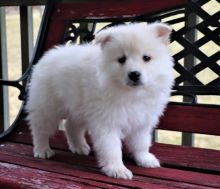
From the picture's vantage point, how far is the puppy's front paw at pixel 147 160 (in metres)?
1.88

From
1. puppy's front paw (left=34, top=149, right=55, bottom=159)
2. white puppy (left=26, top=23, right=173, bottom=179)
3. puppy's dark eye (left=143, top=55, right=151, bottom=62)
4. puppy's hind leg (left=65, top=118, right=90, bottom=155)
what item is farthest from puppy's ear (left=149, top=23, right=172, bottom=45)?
puppy's front paw (left=34, top=149, right=55, bottom=159)

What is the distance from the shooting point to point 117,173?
1714 millimetres

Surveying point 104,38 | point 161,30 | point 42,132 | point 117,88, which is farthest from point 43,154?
point 161,30

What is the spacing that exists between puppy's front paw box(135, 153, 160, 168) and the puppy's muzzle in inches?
15.8

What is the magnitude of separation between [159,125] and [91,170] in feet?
1.76

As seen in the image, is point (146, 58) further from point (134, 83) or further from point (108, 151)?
point (108, 151)

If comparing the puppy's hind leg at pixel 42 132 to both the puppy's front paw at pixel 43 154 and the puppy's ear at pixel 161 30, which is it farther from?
the puppy's ear at pixel 161 30

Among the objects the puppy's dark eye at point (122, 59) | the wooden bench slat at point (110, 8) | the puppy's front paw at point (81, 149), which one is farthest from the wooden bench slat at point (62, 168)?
the wooden bench slat at point (110, 8)

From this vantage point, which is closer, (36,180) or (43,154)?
(36,180)

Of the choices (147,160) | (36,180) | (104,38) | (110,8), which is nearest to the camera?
(36,180)

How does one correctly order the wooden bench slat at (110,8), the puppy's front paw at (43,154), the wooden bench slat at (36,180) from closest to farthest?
1. the wooden bench slat at (36,180)
2. the puppy's front paw at (43,154)
3. the wooden bench slat at (110,8)

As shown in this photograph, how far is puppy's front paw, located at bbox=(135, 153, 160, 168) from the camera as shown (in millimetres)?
1883

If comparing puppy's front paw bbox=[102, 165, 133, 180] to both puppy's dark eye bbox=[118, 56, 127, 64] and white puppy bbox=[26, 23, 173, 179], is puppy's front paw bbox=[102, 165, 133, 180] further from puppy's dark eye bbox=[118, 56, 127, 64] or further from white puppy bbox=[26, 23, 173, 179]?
puppy's dark eye bbox=[118, 56, 127, 64]

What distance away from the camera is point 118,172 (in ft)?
5.63
